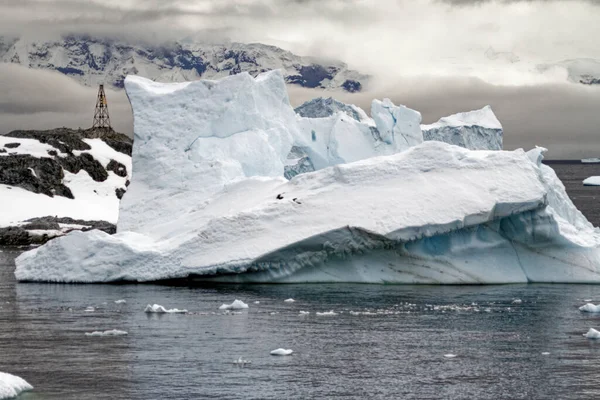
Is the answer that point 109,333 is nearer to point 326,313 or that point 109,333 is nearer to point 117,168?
point 326,313

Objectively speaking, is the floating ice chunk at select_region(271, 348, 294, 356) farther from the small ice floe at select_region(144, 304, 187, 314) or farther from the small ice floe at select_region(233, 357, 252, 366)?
the small ice floe at select_region(144, 304, 187, 314)

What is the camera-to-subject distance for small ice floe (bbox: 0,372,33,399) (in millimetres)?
13344

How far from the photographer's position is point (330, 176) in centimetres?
2631

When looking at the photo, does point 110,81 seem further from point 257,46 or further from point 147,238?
point 147,238

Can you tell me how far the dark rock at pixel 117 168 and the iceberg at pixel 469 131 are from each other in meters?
29.0

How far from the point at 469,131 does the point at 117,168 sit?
31512 mm

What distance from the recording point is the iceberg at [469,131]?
167 feet

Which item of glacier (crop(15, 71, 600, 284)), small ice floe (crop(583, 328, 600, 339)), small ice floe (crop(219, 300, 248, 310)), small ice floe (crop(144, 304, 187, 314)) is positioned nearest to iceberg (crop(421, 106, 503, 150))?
glacier (crop(15, 71, 600, 284))

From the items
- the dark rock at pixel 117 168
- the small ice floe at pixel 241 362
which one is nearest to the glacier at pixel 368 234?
the small ice floe at pixel 241 362

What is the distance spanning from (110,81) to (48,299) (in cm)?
17242

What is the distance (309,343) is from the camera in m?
17.5

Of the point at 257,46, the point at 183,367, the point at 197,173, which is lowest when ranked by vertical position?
the point at 183,367

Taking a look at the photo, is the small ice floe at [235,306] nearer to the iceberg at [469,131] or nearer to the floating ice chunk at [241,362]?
the floating ice chunk at [241,362]

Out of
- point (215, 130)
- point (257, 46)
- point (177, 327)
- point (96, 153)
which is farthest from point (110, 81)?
point (177, 327)
